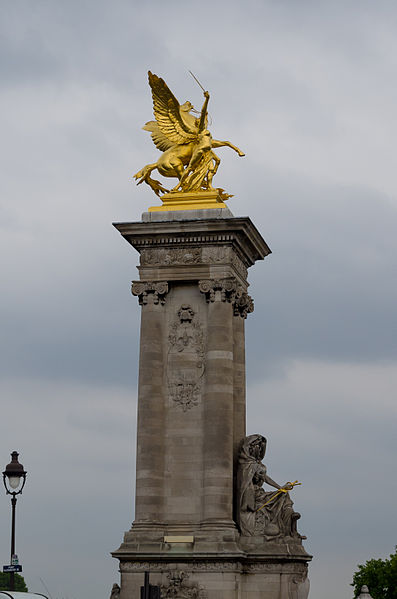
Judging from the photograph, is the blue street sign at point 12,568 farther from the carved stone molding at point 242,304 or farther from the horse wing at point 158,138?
the horse wing at point 158,138

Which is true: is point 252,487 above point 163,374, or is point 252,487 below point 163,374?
below

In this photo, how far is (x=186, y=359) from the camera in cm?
3431

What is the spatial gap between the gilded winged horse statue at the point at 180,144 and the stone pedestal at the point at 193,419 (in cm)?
167

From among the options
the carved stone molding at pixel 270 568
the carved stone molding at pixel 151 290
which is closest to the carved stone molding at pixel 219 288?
the carved stone molding at pixel 151 290

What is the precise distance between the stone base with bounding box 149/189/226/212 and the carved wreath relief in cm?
304

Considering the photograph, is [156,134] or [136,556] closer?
[136,556]

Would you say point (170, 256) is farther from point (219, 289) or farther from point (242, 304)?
point (242, 304)

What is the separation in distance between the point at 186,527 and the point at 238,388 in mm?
4695

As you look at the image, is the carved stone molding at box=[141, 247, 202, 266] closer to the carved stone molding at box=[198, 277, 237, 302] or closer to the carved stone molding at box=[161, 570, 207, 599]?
the carved stone molding at box=[198, 277, 237, 302]

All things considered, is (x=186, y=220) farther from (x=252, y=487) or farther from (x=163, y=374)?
(x=252, y=487)

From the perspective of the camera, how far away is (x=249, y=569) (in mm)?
32844

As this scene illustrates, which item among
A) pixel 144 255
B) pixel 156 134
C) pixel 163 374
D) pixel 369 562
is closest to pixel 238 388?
pixel 163 374

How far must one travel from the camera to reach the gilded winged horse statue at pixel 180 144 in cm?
3625

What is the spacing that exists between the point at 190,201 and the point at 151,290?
9.95ft
